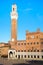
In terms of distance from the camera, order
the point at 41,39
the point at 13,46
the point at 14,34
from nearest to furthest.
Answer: the point at 41,39, the point at 13,46, the point at 14,34

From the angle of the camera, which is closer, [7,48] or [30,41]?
[30,41]

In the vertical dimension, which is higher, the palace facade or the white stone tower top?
the white stone tower top

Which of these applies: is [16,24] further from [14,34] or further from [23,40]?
[23,40]

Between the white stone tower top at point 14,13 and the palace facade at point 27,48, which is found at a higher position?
the white stone tower top at point 14,13

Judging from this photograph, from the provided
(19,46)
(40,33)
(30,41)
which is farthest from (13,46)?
(40,33)

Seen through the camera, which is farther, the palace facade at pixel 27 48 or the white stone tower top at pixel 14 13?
the white stone tower top at pixel 14 13

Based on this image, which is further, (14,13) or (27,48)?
(14,13)

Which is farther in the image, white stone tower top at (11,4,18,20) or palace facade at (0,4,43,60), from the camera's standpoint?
white stone tower top at (11,4,18,20)

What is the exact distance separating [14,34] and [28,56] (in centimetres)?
1817

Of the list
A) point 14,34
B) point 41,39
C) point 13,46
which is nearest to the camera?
point 41,39

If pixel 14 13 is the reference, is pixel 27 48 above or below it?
below

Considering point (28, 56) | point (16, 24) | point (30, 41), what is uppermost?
point (16, 24)

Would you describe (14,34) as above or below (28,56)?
above

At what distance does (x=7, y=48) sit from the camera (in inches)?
4188
